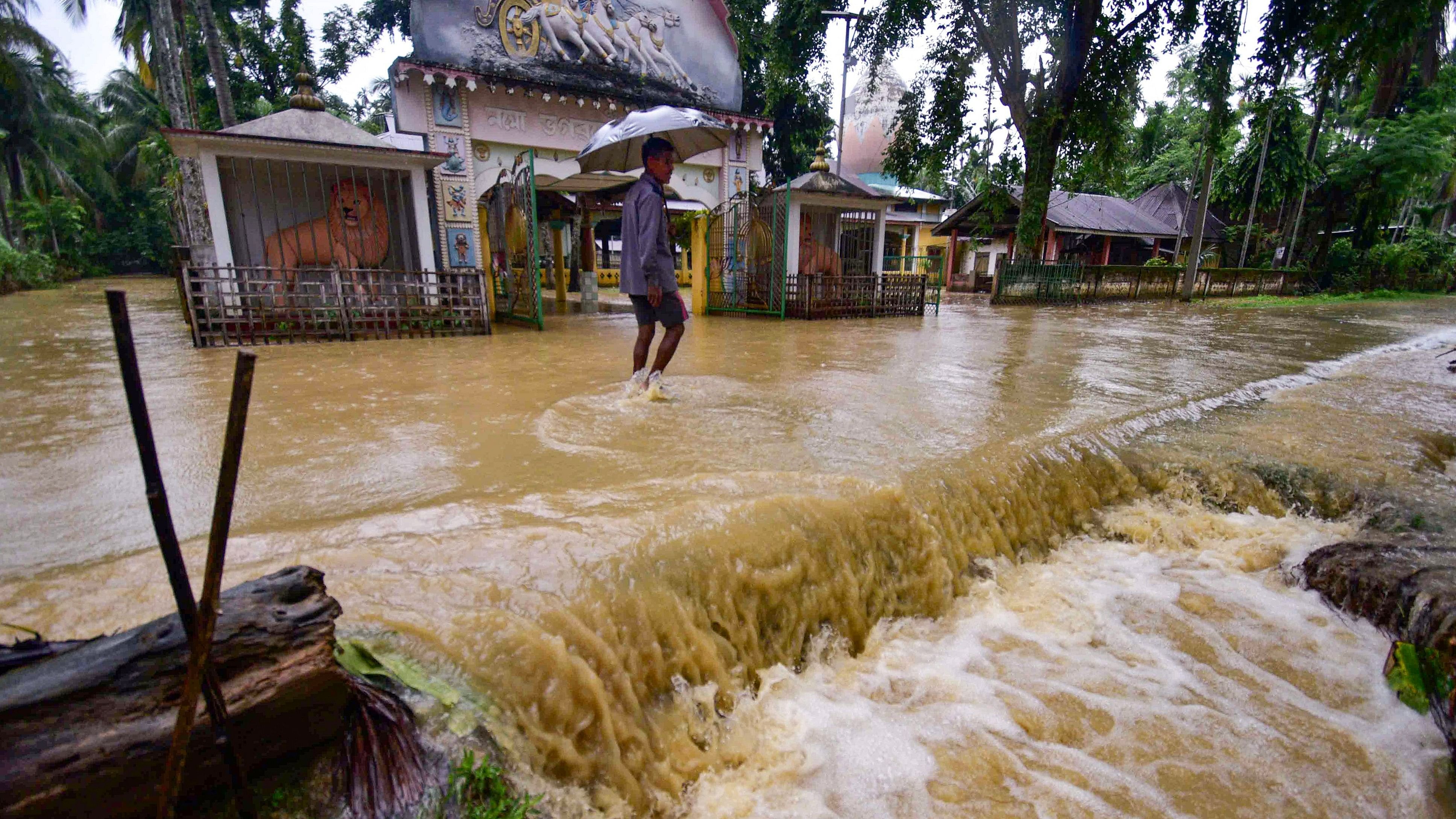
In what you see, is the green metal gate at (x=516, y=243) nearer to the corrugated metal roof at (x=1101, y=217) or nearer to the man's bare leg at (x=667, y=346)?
the man's bare leg at (x=667, y=346)

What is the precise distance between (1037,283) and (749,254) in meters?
10.7

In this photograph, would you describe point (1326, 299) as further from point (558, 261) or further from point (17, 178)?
point (17, 178)

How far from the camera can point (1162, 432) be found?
5.32 m

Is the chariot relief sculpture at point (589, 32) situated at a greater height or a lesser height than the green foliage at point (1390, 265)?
greater

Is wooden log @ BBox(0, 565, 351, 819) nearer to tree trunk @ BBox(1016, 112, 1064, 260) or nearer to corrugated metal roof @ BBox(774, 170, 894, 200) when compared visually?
corrugated metal roof @ BBox(774, 170, 894, 200)

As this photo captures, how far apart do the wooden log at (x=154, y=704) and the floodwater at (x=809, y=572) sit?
43 cm

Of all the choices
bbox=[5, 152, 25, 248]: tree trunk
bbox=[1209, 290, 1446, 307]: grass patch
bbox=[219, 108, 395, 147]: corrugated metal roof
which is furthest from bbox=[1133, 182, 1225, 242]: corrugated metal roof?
bbox=[5, 152, 25, 248]: tree trunk

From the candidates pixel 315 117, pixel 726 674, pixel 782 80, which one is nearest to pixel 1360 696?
pixel 726 674

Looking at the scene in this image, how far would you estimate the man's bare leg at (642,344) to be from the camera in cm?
533

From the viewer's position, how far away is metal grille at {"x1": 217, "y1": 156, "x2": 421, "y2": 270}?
32.1 ft

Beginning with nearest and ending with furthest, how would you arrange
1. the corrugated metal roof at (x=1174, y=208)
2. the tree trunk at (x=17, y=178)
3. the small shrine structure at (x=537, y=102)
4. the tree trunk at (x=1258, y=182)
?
the small shrine structure at (x=537, y=102), the tree trunk at (x=1258, y=182), the tree trunk at (x=17, y=178), the corrugated metal roof at (x=1174, y=208)

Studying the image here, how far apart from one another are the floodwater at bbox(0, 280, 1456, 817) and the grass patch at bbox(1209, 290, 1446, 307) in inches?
758

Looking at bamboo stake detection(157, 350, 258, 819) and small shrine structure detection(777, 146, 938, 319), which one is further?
small shrine structure detection(777, 146, 938, 319)

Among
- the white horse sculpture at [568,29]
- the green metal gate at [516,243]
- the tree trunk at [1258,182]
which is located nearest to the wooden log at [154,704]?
the green metal gate at [516,243]
